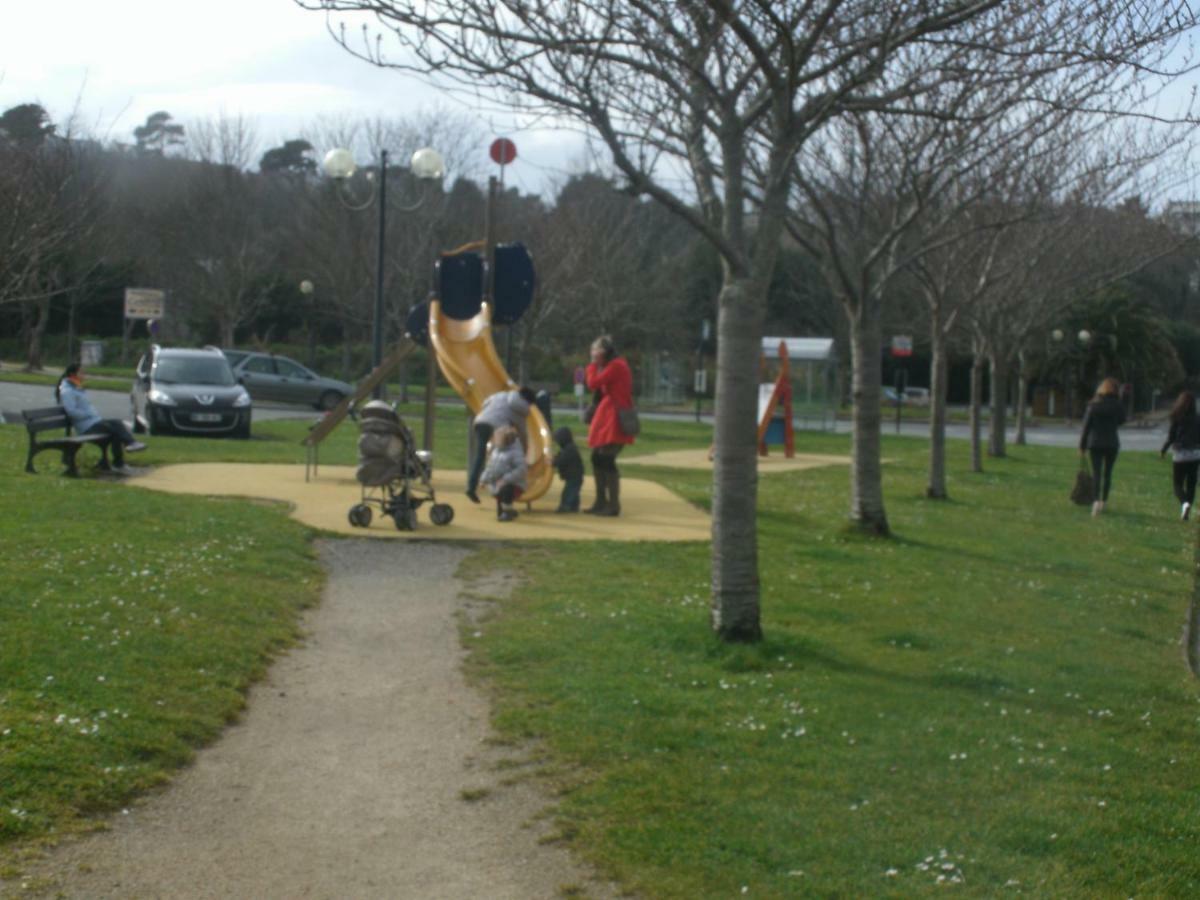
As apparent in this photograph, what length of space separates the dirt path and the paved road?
17820mm

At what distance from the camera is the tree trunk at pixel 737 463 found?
838 centimetres

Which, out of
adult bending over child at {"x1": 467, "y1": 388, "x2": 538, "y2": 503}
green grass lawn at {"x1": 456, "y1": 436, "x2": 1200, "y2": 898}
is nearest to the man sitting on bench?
adult bending over child at {"x1": 467, "y1": 388, "x2": 538, "y2": 503}

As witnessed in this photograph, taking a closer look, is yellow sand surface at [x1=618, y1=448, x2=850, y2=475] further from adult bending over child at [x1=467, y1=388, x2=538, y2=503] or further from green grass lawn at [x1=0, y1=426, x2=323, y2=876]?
green grass lawn at [x1=0, y1=426, x2=323, y2=876]

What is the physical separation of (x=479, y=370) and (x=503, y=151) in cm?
305

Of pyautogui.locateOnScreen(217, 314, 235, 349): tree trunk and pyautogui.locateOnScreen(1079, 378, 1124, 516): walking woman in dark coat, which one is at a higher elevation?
pyautogui.locateOnScreen(217, 314, 235, 349): tree trunk

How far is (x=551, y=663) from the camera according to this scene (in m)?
8.15

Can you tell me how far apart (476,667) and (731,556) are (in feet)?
5.57

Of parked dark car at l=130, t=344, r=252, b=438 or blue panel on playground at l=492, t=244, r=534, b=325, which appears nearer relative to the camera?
blue panel on playground at l=492, t=244, r=534, b=325

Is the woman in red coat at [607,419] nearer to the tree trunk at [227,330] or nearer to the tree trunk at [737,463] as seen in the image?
the tree trunk at [737,463]

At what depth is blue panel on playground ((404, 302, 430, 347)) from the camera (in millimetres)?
18031

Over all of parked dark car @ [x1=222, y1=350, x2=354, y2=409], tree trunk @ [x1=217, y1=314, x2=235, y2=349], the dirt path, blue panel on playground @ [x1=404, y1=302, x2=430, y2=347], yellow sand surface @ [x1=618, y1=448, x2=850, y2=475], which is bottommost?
the dirt path

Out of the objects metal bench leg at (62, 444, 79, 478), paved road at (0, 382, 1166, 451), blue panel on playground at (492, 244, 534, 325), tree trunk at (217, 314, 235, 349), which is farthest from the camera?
tree trunk at (217, 314, 235, 349)

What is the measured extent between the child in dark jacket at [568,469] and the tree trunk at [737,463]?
684cm

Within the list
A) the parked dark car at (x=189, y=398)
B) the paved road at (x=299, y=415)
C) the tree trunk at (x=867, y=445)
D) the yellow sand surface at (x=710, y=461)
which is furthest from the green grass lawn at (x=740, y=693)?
the paved road at (x=299, y=415)
